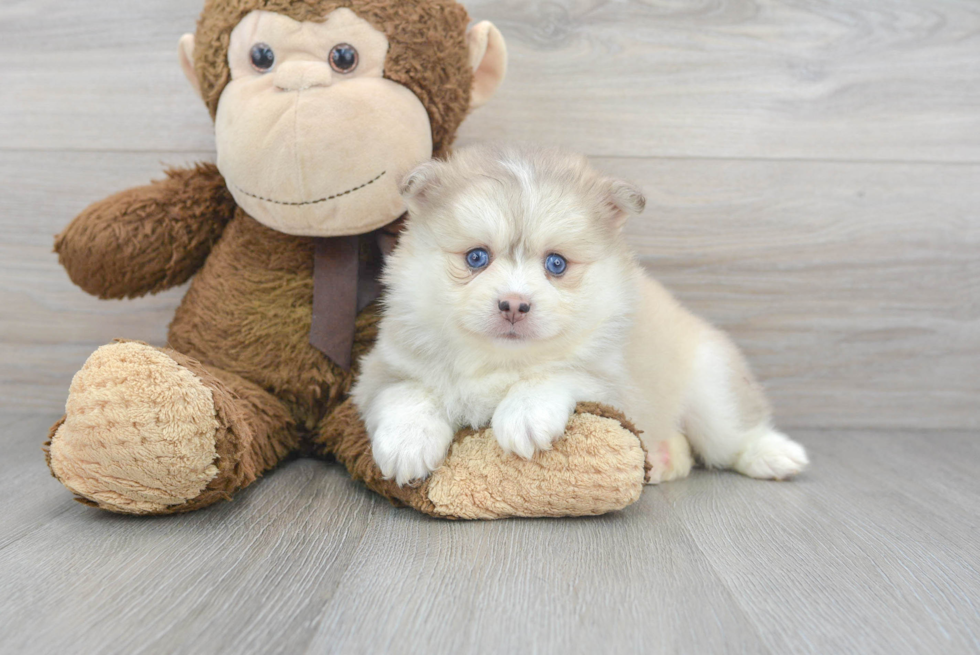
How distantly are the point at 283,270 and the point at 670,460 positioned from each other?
104 cm

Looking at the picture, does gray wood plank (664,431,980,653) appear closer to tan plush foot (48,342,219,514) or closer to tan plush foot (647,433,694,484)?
tan plush foot (647,433,694,484)

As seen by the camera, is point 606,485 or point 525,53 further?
point 525,53

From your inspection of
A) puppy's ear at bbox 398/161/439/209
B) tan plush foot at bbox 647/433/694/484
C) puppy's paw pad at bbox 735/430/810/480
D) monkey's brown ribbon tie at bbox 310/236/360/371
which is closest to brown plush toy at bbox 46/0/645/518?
monkey's brown ribbon tie at bbox 310/236/360/371

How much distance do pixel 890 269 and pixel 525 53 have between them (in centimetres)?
125

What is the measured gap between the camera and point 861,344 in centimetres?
220

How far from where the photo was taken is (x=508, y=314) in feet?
4.24

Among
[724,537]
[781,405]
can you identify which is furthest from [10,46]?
[781,405]

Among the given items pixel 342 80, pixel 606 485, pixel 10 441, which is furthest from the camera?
pixel 10 441

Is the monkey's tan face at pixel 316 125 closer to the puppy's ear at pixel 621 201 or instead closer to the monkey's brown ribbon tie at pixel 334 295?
the monkey's brown ribbon tie at pixel 334 295

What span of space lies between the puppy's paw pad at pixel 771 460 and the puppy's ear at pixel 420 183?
1.01m

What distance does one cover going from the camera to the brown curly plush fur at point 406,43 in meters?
1.54

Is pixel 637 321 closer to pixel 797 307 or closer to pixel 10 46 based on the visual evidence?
pixel 797 307

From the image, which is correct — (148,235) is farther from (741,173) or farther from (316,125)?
(741,173)

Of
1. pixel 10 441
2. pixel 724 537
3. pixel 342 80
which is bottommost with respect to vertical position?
pixel 10 441
